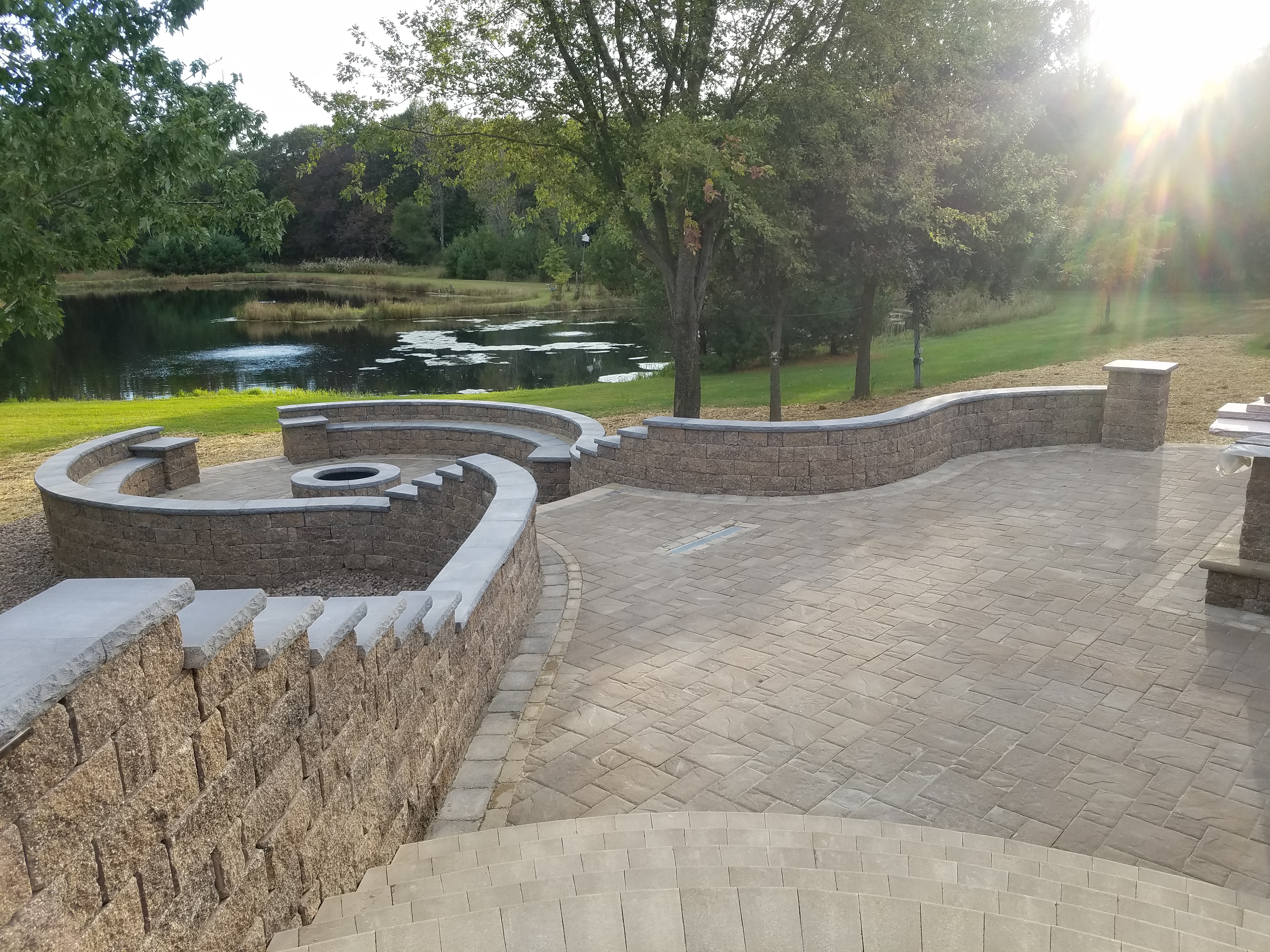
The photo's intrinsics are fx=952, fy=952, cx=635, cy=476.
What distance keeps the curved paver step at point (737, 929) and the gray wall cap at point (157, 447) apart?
1181 centimetres

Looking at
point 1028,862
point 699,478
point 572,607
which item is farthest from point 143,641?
point 699,478

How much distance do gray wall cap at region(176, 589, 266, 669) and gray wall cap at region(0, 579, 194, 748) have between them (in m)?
0.10

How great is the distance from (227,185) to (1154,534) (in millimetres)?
10996

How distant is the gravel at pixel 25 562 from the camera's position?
1060 cm

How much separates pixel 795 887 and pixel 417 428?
12591 mm

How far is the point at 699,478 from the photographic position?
405 inches

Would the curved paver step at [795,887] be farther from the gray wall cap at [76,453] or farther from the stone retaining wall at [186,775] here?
the gray wall cap at [76,453]

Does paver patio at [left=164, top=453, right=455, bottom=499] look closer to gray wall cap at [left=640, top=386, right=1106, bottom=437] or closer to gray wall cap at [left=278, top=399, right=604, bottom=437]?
gray wall cap at [left=278, top=399, right=604, bottom=437]

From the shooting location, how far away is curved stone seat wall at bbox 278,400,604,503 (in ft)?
46.8

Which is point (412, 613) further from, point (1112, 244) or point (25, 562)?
point (1112, 244)

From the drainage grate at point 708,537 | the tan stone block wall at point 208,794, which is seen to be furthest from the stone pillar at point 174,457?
the tan stone block wall at point 208,794

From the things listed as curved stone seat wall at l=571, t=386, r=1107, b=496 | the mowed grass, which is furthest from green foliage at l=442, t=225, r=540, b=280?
curved stone seat wall at l=571, t=386, r=1107, b=496

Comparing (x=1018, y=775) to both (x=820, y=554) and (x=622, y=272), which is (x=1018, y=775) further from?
(x=622, y=272)

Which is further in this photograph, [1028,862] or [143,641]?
[1028,862]
